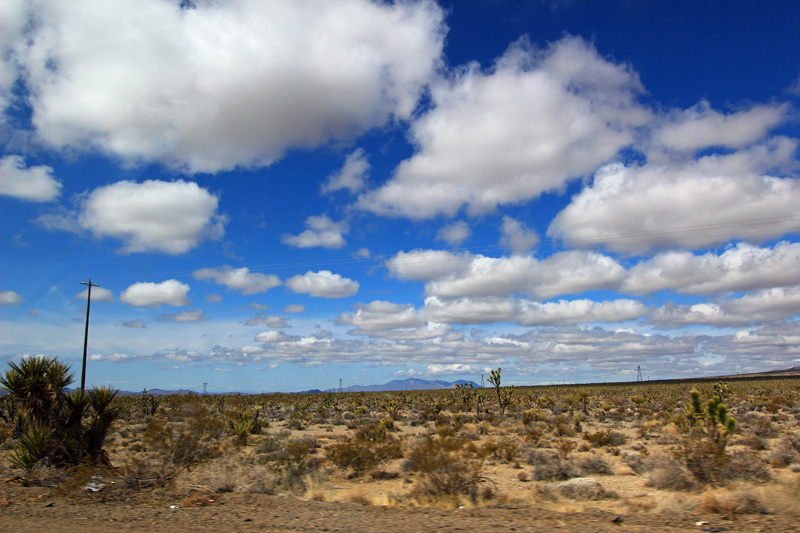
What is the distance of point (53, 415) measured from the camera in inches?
543

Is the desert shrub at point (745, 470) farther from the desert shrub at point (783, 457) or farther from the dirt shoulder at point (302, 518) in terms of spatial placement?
the desert shrub at point (783, 457)

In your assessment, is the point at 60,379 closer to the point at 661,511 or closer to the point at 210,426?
the point at 210,426

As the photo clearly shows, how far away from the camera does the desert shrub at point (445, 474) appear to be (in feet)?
38.7

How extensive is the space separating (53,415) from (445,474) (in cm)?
1092

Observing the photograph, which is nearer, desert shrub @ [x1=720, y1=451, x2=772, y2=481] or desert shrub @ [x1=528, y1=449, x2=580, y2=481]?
desert shrub @ [x1=720, y1=451, x2=772, y2=481]

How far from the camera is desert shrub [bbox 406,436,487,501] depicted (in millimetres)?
11805

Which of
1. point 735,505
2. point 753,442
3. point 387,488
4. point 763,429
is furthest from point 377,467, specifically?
point 763,429

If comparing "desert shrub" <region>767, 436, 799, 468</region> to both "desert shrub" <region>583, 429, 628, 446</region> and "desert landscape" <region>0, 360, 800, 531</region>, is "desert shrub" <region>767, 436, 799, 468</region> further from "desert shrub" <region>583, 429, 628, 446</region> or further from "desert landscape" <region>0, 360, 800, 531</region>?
"desert shrub" <region>583, 429, 628, 446</region>

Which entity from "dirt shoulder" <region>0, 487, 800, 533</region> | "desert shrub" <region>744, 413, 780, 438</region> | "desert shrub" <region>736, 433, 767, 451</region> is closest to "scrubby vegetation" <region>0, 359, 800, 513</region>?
"desert shrub" <region>736, 433, 767, 451</region>

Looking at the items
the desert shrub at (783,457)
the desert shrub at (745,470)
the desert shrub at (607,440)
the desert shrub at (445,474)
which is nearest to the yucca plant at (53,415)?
the desert shrub at (445,474)

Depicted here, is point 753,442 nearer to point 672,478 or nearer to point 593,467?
point 593,467

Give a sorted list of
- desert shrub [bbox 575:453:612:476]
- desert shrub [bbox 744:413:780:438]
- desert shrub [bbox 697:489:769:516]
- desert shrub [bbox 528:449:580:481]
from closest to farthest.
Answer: desert shrub [bbox 697:489:769:516] < desert shrub [bbox 528:449:580:481] < desert shrub [bbox 575:453:612:476] < desert shrub [bbox 744:413:780:438]

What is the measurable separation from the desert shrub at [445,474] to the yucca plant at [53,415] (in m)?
8.94

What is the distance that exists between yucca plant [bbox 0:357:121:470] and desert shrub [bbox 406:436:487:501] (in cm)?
894
